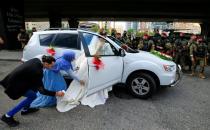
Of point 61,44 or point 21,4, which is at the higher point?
point 21,4

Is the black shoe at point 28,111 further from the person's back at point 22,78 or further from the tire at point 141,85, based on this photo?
the tire at point 141,85

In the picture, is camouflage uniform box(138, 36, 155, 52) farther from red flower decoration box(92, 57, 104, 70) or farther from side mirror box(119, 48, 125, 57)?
red flower decoration box(92, 57, 104, 70)

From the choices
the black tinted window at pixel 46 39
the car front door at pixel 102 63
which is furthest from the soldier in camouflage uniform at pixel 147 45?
the black tinted window at pixel 46 39

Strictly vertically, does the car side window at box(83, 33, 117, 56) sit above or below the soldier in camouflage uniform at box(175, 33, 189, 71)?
above

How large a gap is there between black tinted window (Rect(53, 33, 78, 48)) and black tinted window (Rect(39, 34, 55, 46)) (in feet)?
0.49

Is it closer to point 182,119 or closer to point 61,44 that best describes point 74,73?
point 61,44

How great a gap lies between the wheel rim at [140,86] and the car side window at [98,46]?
93cm

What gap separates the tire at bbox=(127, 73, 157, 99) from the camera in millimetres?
7306

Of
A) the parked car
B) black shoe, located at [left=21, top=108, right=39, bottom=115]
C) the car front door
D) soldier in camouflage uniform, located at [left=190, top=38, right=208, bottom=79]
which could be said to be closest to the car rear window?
the parked car

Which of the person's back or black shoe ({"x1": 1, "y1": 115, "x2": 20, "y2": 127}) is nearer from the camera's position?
the person's back

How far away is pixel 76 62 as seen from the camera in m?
6.67

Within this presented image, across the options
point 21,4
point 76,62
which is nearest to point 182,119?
point 76,62

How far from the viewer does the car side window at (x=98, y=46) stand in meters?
7.12

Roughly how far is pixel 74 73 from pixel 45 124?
1.33 metres
